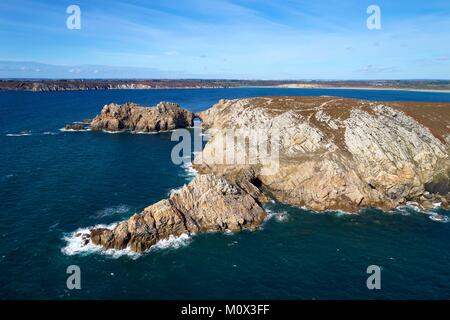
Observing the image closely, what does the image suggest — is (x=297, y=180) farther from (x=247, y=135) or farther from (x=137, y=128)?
(x=137, y=128)

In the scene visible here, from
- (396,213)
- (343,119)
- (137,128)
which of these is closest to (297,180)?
(396,213)

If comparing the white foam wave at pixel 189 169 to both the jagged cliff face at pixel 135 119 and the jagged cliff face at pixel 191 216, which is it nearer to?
the jagged cliff face at pixel 191 216

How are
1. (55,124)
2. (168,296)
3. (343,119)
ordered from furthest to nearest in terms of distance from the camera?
(55,124), (343,119), (168,296)

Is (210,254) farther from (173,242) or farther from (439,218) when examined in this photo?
(439,218)

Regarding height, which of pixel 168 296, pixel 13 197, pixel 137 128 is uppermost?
pixel 137 128

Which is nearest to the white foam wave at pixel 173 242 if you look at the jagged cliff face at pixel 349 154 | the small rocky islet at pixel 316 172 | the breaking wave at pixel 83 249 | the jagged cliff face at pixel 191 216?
the jagged cliff face at pixel 191 216

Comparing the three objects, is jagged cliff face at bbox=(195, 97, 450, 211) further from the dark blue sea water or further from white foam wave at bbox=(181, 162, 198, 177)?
the dark blue sea water

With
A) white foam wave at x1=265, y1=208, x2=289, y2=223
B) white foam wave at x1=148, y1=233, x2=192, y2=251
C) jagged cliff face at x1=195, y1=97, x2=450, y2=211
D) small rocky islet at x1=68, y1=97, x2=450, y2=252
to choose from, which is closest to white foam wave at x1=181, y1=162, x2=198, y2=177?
small rocky islet at x1=68, y1=97, x2=450, y2=252
